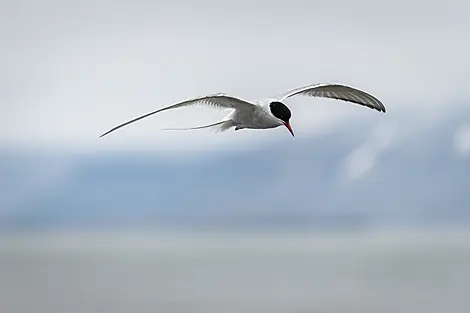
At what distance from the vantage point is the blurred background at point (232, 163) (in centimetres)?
170

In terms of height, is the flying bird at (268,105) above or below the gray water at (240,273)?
above

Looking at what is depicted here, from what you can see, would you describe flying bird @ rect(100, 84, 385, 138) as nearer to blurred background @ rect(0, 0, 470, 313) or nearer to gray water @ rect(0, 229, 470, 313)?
blurred background @ rect(0, 0, 470, 313)

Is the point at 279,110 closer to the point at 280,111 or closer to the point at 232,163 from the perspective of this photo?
the point at 280,111

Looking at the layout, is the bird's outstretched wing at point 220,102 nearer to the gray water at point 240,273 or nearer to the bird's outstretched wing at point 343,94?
the bird's outstretched wing at point 343,94

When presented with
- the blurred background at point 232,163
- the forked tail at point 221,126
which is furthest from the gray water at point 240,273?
the forked tail at point 221,126

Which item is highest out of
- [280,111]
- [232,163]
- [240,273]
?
[280,111]

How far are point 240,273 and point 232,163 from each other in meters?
0.28

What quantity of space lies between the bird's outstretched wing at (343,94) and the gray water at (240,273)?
1.10ft

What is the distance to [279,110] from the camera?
1.67 meters

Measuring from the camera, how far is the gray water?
1.69 meters

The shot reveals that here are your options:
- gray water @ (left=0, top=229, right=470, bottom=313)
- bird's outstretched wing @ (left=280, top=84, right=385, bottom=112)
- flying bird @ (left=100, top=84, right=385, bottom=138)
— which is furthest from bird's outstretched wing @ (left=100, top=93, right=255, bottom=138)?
gray water @ (left=0, top=229, right=470, bottom=313)

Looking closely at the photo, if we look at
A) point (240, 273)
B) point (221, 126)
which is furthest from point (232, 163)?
point (240, 273)
